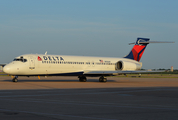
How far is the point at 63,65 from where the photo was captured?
108 ft

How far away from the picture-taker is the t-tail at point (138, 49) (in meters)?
41.7

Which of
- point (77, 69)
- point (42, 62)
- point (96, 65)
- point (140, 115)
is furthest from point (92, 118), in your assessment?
point (96, 65)

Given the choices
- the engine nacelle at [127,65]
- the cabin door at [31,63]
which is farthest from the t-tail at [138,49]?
the cabin door at [31,63]

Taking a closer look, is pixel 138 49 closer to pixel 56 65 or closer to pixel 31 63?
pixel 56 65

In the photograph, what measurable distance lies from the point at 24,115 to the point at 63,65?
81.1 feet

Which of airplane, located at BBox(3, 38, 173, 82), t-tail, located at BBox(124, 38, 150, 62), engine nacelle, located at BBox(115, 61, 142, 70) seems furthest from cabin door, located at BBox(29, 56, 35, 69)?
t-tail, located at BBox(124, 38, 150, 62)

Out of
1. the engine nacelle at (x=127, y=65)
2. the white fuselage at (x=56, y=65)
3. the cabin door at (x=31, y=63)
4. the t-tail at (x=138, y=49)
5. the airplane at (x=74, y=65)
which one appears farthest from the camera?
the t-tail at (x=138, y=49)

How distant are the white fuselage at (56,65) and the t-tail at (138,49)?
316cm

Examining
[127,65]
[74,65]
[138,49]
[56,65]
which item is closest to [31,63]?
[56,65]

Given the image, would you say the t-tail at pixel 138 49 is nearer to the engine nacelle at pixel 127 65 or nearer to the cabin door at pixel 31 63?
the engine nacelle at pixel 127 65

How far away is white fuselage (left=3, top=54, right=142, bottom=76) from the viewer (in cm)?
3044

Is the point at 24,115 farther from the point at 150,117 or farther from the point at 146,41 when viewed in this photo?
the point at 146,41

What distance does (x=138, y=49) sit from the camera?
41.9m

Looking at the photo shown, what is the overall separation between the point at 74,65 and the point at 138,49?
12972 mm
